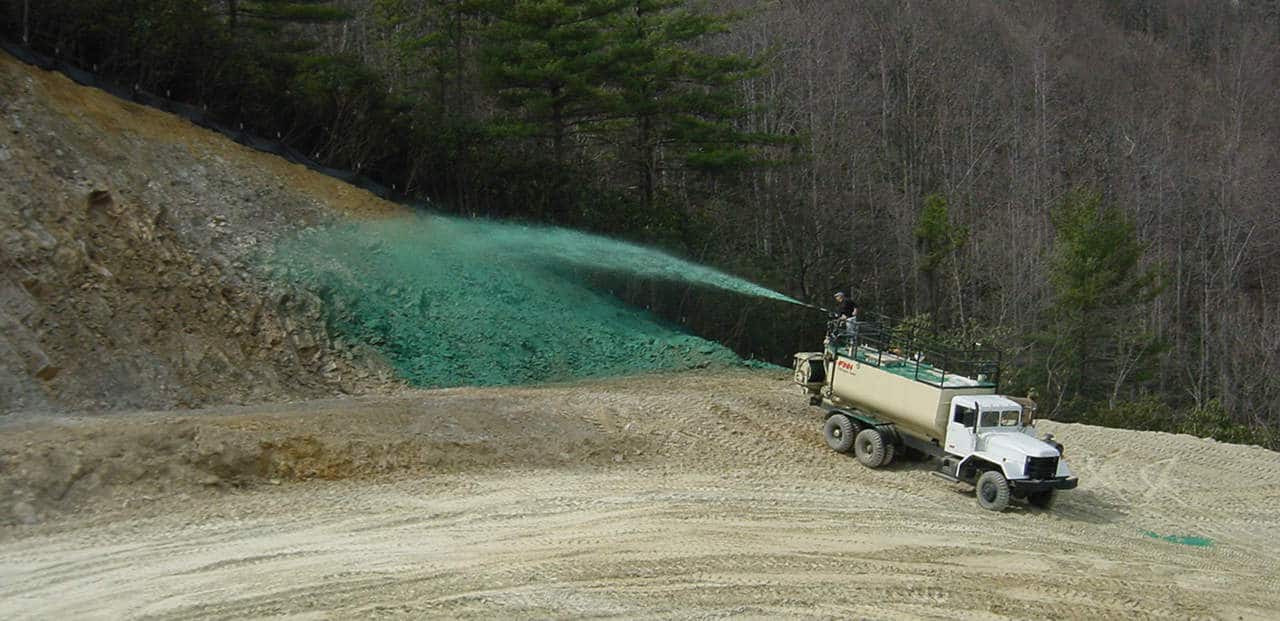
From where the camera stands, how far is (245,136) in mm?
23688

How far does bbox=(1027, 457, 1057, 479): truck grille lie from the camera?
15.2m

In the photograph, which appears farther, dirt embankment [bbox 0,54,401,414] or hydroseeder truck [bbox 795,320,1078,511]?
dirt embankment [bbox 0,54,401,414]

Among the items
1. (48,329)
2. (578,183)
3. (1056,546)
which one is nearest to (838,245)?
(578,183)

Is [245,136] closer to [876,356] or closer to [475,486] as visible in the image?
[475,486]

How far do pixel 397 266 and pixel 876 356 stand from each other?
10.6m

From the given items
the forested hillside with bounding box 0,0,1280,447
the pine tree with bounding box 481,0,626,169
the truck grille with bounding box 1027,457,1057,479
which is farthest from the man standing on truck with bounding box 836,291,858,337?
the pine tree with bounding box 481,0,626,169

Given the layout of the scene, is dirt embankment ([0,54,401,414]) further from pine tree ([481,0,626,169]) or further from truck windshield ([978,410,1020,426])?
truck windshield ([978,410,1020,426])

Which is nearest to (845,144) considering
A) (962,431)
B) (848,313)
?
(848,313)

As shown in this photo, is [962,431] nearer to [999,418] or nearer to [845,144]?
[999,418]

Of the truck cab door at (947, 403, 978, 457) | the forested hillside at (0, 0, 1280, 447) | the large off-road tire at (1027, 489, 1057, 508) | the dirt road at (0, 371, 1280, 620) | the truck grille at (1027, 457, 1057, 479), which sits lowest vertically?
the dirt road at (0, 371, 1280, 620)

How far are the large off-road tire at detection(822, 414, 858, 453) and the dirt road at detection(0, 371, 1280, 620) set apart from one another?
1.33ft

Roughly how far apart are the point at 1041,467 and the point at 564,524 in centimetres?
685

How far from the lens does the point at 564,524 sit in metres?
13.9

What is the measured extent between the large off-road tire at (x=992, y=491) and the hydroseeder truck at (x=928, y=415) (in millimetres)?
14
